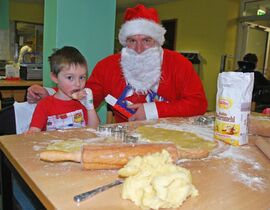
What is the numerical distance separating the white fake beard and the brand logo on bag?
0.78 metres

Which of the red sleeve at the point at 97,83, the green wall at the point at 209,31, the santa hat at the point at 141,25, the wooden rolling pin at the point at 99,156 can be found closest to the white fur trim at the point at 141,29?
the santa hat at the point at 141,25

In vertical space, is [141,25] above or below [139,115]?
above

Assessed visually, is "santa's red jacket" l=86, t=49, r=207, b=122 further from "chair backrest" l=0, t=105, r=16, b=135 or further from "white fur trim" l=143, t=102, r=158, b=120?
"chair backrest" l=0, t=105, r=16, b=135

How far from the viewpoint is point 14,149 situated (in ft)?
2.49

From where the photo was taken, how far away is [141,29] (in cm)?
172

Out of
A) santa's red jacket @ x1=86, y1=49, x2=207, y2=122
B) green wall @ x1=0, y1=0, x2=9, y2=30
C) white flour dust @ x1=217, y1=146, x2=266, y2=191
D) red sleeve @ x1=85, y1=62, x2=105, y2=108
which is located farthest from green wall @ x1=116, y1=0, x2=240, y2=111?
white flour dust @ x1=217, y1=146, x2=266, y2=191

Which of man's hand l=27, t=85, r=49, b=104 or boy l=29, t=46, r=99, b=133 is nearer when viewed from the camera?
boy l=29, t=46, r=99, b=133

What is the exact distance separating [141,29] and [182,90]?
459 mm

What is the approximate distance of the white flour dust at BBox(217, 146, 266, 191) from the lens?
641 mm

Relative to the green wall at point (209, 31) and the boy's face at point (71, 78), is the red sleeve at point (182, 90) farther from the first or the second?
the green wall at point (209, 31)

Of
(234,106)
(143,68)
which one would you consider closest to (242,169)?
(234,106)

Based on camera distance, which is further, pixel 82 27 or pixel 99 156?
pixel 82 27

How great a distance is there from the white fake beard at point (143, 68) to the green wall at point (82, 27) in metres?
0.48

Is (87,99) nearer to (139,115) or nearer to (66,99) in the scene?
(66,99)
